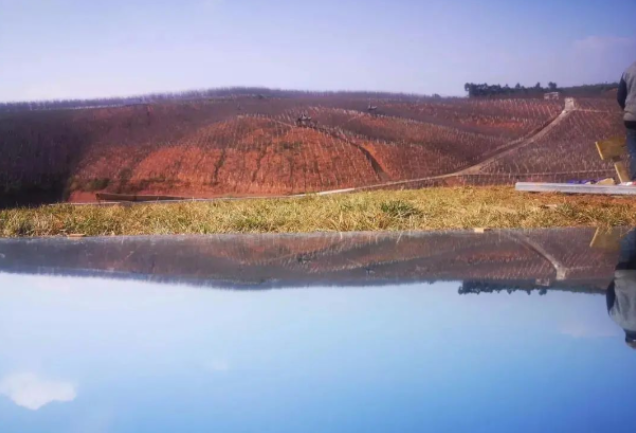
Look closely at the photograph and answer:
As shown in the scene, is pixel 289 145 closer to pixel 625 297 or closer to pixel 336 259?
pixel 336 259

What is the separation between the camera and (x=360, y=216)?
11.8ft

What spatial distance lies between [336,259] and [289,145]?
6.14m

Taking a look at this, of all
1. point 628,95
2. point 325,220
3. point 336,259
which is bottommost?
point 325,220

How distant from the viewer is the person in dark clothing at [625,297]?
46.3 inches

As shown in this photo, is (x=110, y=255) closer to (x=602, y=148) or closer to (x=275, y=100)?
(x=602, y=148)

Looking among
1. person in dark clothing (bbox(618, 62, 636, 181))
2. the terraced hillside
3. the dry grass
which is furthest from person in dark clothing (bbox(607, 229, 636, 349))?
the terraced hillside

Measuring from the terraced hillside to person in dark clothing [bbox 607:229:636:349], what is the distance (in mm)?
5881

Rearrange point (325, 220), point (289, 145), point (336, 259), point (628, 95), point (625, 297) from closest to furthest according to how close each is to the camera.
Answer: point (625, 297)
point (336, 259)
point (325, 220)
point (628, 95)
point (289, 145)

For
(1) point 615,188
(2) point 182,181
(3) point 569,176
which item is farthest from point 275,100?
(1) point 615,188

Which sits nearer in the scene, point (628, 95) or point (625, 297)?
point (625, 297)

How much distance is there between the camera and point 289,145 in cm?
812

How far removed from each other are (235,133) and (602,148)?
3972mm

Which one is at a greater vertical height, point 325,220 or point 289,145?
point 289,145

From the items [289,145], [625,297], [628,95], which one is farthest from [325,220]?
[289,145]
